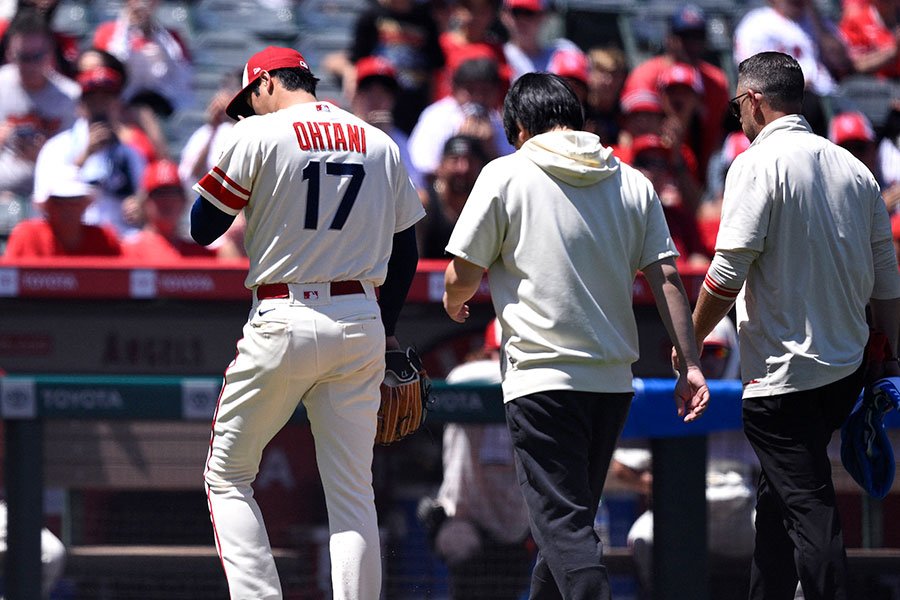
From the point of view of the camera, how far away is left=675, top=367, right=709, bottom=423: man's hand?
3629mm

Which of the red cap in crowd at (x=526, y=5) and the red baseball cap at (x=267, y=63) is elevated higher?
the red cap in crowd at (x=526, y=5)

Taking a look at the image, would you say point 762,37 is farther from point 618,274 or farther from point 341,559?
point 341,559

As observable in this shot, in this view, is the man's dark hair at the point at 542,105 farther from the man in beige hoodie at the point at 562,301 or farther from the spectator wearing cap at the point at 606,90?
the spectator wearing cap at the point at 606,90

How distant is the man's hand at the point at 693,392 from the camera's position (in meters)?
3.63

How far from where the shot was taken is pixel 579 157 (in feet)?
11.7

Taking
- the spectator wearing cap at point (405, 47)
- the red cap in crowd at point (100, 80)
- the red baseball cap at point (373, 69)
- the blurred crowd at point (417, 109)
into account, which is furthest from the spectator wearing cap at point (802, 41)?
the red cap in crowd at point (100, 80)

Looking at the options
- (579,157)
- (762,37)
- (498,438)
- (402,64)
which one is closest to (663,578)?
(498,438)

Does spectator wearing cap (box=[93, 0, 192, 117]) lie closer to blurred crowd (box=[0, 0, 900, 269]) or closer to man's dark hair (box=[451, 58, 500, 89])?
blurred crowd (box=[0, 0, 900, 269])

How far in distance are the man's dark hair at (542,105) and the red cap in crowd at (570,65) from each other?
4044mm

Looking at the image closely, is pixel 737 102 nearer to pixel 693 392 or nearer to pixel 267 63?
pixel 693 392

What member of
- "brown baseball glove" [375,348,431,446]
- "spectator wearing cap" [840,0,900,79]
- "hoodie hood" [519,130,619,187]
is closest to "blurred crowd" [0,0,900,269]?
"spectator wearing cap" [840,0,900,79]

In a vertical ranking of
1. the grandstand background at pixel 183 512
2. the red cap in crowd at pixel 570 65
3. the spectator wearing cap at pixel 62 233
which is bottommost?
the grandstand background at pixel 183 512

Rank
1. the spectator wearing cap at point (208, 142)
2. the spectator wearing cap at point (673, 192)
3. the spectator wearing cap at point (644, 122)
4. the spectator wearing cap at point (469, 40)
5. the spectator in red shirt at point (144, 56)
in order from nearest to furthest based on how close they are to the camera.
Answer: the spectator wearing cap at point (673, 192)
the spectator wearing cap at point (644, 122)
the spectator wearing cap at point (208, 142)
the spectator wearing cap at point (469, 40)
the spectator in red shirt at point (144, 56)

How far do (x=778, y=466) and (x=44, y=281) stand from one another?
3599 mm
